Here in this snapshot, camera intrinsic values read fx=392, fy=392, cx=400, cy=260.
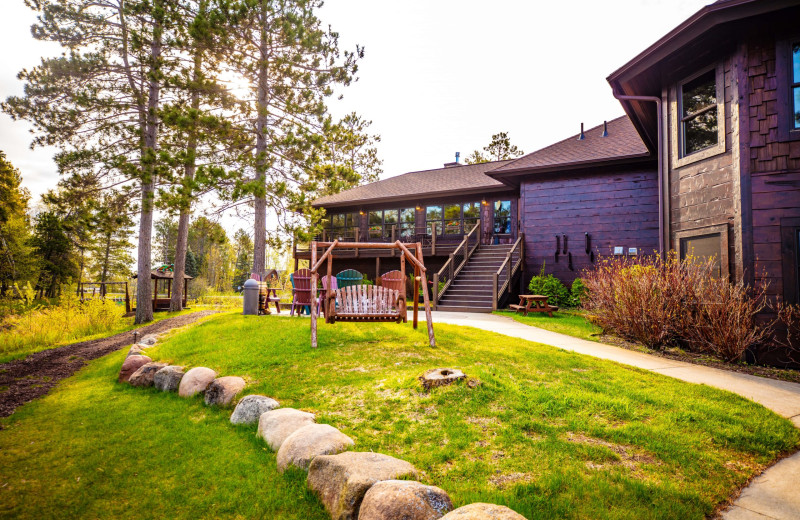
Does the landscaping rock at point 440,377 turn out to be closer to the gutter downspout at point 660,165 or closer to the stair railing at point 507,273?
the gutter downspout at point 660,165

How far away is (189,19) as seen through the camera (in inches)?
541

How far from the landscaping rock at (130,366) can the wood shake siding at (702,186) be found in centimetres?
999

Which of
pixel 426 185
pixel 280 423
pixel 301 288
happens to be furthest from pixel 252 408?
pixel 426 185

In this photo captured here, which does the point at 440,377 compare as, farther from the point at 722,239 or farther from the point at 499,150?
the point at 499,150

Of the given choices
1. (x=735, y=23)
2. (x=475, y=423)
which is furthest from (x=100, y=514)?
(x=735, y=23)

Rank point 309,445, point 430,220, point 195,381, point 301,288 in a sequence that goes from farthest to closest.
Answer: point 430,220, point 301,288, point 195,381, point 309,445

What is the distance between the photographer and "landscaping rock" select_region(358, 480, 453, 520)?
1.96 metres

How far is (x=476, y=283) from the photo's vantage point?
1442cm

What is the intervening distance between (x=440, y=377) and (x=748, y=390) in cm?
346

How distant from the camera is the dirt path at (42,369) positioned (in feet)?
18.4

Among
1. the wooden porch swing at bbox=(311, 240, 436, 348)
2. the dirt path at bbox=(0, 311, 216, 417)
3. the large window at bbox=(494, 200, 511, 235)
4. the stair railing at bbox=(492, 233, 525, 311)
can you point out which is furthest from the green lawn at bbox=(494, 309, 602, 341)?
the dirt path at bbox=(0, 311, 216, 417)

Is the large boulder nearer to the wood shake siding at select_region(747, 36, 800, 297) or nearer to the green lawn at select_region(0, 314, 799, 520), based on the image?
the green lawn at select_region(0, 314, 799, 520)

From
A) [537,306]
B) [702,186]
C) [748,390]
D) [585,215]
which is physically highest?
[585,215]

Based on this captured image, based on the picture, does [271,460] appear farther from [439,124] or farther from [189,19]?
[439,124]
